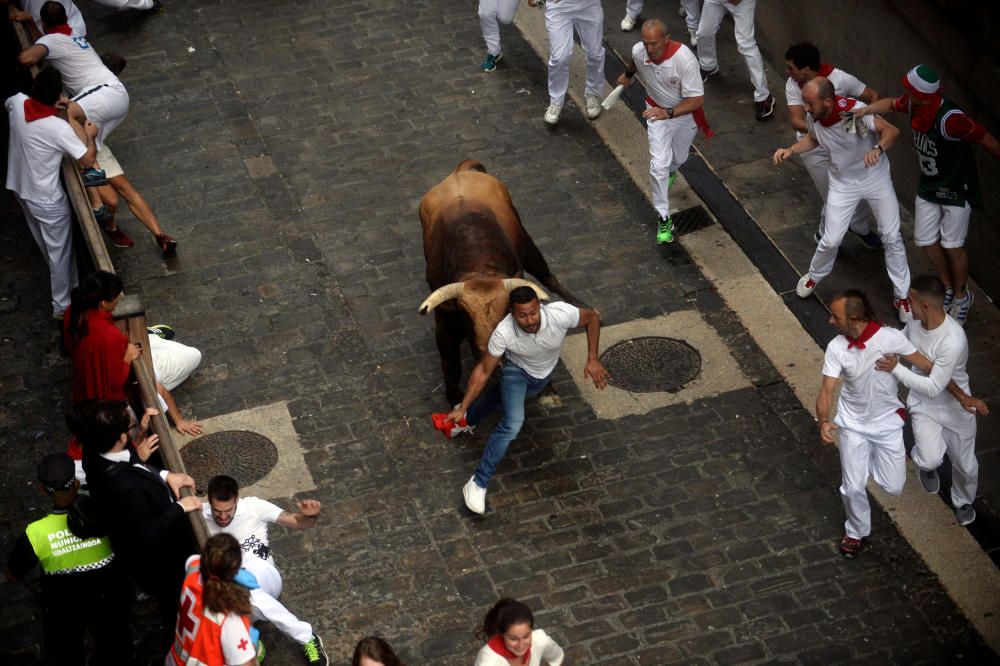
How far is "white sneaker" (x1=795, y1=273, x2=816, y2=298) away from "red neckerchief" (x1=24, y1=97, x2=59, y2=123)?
21.7 ft

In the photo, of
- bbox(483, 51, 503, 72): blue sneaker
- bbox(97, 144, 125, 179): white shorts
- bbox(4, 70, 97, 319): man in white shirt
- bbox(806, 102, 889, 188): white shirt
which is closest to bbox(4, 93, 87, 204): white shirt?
bbox(4, 70, 97, 319): man in white shirt

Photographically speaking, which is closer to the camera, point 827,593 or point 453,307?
point 827,593

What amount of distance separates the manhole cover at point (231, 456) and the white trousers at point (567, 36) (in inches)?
222

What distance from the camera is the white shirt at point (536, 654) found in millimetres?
7434

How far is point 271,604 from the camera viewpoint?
9.01 m

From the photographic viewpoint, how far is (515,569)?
1030 centimetres

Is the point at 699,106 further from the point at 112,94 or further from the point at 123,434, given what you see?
the point at 123,434

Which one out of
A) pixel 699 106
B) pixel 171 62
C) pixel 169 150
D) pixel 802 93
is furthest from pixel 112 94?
pixel 802 93

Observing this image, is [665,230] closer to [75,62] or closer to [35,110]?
[35,110]

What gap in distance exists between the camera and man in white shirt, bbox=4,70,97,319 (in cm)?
1208

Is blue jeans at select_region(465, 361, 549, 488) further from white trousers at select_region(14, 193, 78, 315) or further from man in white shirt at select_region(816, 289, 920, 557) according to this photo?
white trousers at select_region(14, 193, 78, 315)

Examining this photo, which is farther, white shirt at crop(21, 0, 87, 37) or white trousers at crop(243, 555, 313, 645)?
white shirt at crop(21, 0, 87, 37)

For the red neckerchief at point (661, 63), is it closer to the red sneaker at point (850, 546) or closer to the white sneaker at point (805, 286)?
the white sneaker at point (805, 286)

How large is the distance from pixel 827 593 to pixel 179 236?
7.20 m
